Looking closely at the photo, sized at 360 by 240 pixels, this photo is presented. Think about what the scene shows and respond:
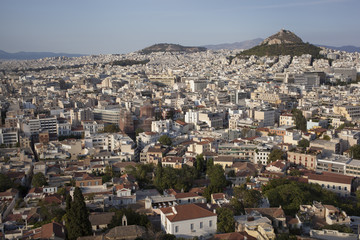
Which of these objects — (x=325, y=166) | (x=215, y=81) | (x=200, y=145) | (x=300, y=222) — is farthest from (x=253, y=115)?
(x=215, y=81)

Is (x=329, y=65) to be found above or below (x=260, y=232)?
above

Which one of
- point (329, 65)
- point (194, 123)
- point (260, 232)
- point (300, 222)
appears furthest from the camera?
point (329, 65)

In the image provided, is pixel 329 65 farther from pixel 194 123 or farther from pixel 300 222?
pixel 300 222

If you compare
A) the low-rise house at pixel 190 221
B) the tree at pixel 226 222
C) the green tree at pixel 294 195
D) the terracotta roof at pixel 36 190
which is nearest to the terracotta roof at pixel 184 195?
the green tree at pixel 294 195

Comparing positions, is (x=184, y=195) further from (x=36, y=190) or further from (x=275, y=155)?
(x=275, y=155)

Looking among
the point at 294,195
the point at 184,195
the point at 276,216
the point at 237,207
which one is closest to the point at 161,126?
the point at 184,195

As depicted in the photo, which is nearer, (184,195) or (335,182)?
(184,195)

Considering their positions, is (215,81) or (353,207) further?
(215,81)
